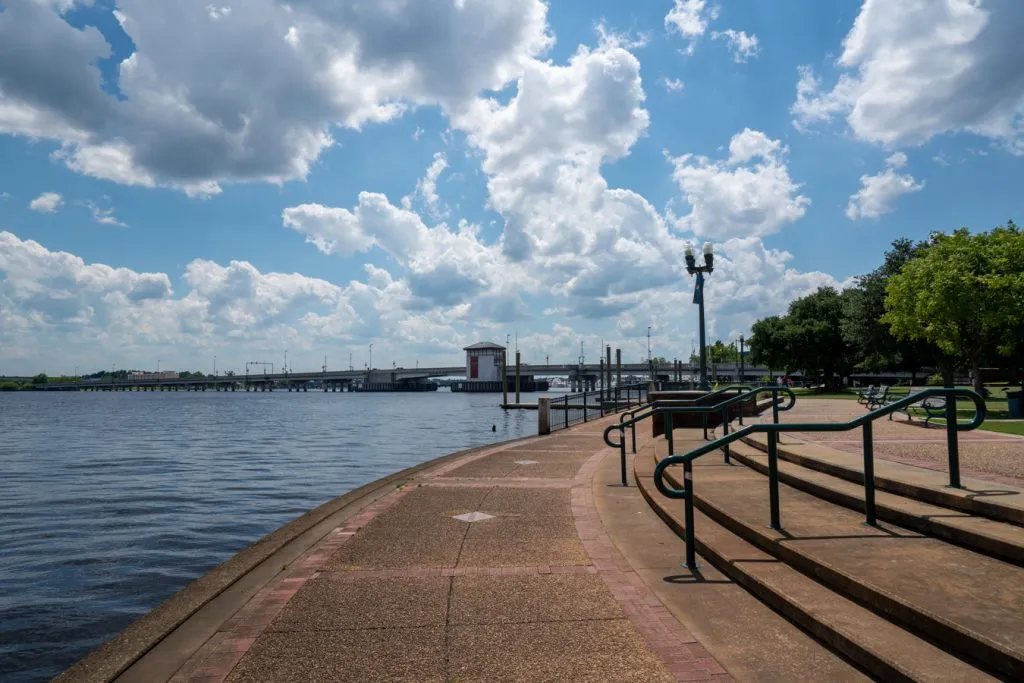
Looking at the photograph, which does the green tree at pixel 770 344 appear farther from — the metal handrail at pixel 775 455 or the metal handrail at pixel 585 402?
the metal handrail at pixel 775 455

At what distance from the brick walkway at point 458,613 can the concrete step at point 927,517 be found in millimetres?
2454

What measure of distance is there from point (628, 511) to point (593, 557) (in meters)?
2.38

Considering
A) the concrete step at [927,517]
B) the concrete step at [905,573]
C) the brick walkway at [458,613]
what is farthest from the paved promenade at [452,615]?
the concrete step at [927,517]

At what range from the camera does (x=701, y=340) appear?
65.2 feet

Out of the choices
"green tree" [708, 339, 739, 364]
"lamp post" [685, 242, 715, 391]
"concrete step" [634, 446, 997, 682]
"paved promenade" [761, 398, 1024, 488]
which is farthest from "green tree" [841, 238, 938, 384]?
"green tree" [708, 339, 739, 364]

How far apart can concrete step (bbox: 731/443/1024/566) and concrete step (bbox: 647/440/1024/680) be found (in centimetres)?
10

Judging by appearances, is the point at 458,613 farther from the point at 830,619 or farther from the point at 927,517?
the point at 927,517

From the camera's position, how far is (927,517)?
237 inches

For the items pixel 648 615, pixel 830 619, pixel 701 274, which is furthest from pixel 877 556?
pixel 701 274

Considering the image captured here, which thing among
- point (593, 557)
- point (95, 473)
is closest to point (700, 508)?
point (593, 557)

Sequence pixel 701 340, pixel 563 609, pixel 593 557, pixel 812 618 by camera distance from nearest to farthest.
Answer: pixel 812 618, pixel 563 609, pixel 593 557, pixel 701 340

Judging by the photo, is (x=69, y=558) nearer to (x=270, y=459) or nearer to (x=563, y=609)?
(x=563, y=609)

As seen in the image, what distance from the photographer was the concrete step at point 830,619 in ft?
12.2

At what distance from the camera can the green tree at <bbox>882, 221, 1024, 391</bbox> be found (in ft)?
70.2
